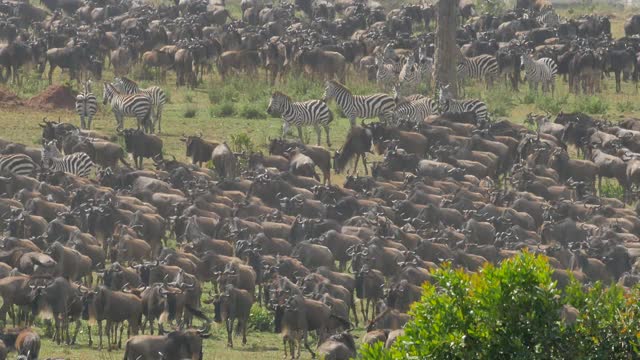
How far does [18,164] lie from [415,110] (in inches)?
470

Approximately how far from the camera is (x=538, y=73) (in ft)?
160

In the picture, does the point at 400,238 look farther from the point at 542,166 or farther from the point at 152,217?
the point at 542,166

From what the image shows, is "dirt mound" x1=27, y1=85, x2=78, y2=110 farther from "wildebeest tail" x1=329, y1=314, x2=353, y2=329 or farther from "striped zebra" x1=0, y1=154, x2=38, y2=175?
"wildebeest tail" x1=329, y1=314, x2=353, y2=329

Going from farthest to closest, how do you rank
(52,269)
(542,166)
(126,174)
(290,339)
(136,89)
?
(136,89) → (542,166) → (126,174) → (52,269) → (290,339)

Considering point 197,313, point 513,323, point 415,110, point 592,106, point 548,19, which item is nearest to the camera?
point 513,323

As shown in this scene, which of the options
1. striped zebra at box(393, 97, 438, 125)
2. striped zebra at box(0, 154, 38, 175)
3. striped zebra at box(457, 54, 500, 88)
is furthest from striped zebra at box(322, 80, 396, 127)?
striped zebra at box(0, 154, 38, 175)

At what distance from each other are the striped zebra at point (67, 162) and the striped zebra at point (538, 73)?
686 inches

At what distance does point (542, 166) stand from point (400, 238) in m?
7.48

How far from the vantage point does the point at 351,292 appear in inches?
1048

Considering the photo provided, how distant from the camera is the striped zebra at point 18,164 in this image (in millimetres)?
34562

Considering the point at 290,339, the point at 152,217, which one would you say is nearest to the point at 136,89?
the point at 152,217

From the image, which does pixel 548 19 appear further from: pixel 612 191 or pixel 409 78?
pixel 612 191

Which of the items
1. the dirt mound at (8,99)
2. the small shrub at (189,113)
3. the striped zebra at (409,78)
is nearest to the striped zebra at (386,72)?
the striped zebra at (409,78)

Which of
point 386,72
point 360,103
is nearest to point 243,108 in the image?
point 360,103
